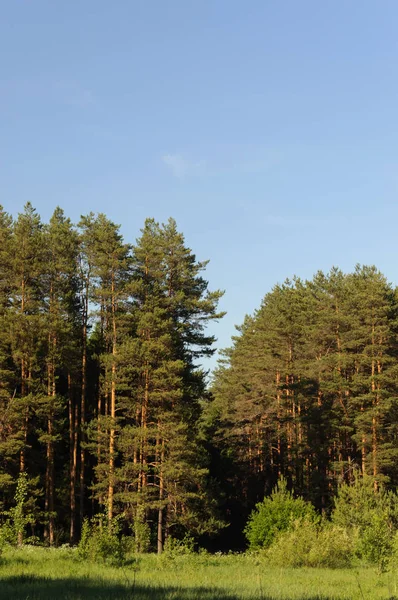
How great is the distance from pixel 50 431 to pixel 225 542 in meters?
23.0

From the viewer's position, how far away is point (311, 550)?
79.3 ft

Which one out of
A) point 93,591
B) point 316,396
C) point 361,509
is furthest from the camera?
point 316,396

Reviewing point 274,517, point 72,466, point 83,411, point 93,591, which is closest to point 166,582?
point 93,591

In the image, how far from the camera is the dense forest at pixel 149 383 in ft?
126

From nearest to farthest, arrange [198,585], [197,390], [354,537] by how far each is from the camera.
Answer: [198,585]
[354,537]
[197,390]

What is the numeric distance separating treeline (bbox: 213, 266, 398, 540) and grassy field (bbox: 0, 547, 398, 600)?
968 inches

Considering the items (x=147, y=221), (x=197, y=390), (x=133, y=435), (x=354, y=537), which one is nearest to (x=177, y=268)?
(x=147, y=221)

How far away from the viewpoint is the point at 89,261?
44.0m

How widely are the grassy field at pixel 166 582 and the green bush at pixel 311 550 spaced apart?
190cm

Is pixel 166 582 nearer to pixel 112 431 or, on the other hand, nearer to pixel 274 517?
pixel 274 517

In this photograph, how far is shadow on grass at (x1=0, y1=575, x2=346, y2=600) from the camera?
11.5 m

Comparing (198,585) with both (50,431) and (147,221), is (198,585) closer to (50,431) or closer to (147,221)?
(50,431)

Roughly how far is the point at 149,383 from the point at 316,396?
19300mm

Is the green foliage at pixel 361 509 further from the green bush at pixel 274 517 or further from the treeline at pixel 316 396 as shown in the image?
the treeline at pixel 316 396
